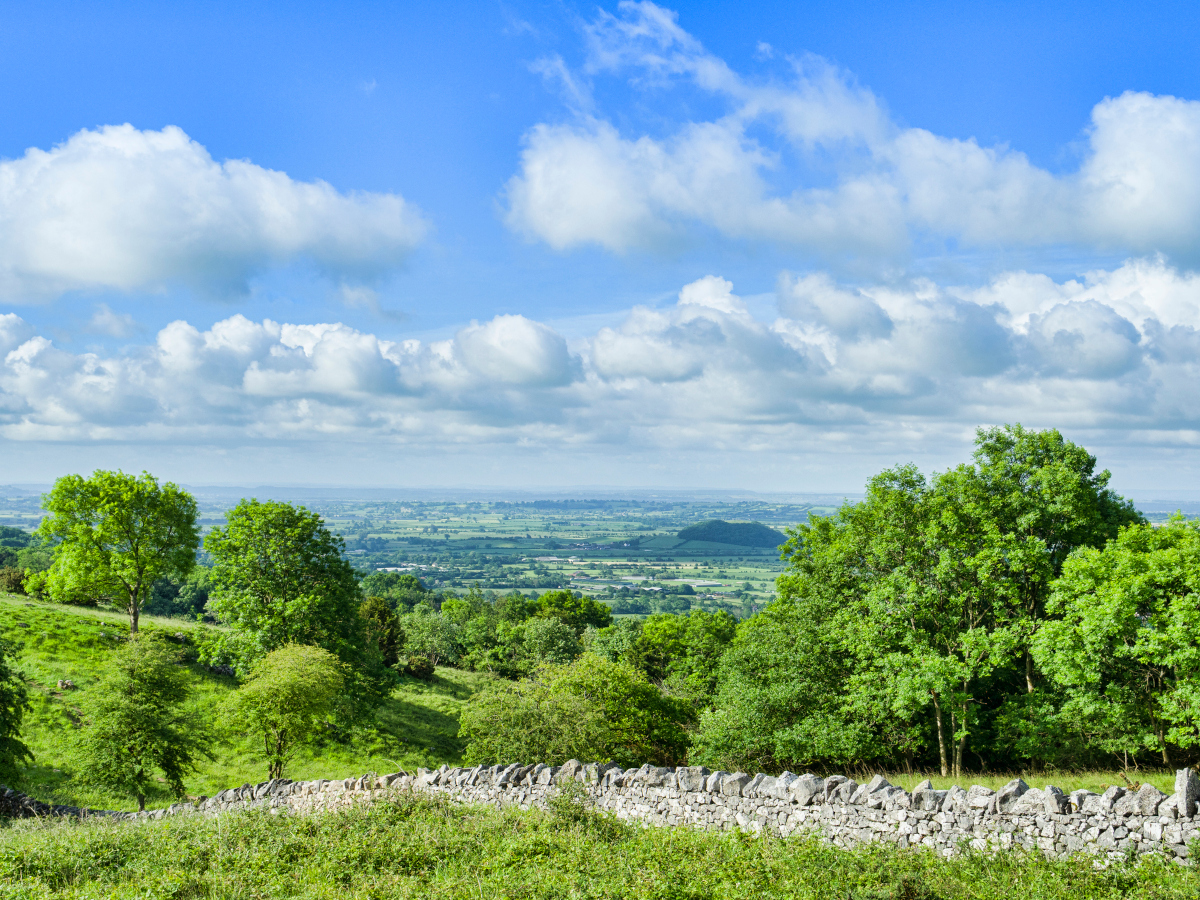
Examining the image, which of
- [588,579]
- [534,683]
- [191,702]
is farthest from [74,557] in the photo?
[588,579]

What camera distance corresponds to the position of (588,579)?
199 metres

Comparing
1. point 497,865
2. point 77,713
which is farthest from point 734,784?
point 77,713

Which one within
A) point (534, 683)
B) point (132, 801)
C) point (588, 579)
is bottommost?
point (588, 579)

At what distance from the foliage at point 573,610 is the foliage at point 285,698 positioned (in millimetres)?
49652

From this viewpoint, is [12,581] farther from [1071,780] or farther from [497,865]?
[1071,780]

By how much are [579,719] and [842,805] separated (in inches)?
519

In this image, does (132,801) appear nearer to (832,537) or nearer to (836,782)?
(836,782)

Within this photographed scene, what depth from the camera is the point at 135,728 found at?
20.0 meters

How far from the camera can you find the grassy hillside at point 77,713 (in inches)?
972

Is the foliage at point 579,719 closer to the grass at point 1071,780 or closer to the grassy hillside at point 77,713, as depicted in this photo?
the grassy hillside at point 77,713

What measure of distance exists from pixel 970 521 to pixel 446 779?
19212 mm

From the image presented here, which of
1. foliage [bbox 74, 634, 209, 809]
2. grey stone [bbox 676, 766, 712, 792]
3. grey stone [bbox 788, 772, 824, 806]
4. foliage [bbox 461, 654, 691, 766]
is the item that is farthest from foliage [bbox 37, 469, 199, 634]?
grey stone [bbox 788, 772, 824, 806]

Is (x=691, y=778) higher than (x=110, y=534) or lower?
lower

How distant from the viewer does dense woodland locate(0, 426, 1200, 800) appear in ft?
60.6
